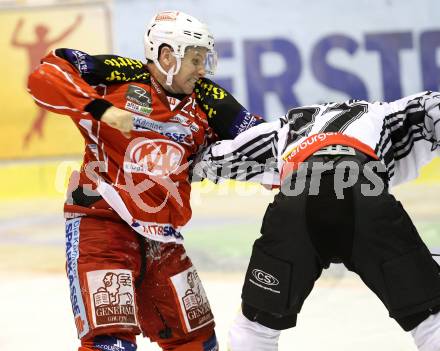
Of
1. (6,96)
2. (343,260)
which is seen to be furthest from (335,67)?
(343,260)

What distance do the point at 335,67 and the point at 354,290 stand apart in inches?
130

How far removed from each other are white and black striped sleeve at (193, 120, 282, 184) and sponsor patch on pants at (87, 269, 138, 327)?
1.59ft

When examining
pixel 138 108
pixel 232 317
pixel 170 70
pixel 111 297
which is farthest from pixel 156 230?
pixel 232 317

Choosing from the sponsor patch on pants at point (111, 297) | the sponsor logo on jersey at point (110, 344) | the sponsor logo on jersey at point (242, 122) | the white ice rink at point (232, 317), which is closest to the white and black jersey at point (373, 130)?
the sponsor logo on jersey at point (242, 122)

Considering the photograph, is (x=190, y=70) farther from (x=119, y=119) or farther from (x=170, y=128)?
(x=119, y=119)

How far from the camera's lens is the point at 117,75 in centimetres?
341

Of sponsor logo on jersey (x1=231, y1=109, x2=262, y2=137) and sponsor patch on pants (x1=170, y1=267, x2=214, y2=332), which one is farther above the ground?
sponsor logo on jersey (x1=231, y1=109, x2=262, y2=137)

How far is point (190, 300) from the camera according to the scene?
11.3 ft

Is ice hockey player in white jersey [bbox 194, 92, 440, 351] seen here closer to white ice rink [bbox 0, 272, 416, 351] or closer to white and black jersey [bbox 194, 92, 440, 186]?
white and black jersey [bbox 194, 92, 440, 186]

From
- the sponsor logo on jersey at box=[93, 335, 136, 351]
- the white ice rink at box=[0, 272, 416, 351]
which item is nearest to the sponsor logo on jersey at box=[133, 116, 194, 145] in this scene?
the sponsor logo on jersey at box=[93, 335, 136, 351]

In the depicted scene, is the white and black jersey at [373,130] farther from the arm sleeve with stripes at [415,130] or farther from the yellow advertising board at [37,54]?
the yellow advertising board at [37,54]

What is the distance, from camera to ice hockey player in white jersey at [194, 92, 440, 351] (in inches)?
109

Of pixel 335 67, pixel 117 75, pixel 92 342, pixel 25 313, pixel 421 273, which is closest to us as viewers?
pixel 421 273

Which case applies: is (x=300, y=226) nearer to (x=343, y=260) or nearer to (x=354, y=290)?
(x=343, y=260)
